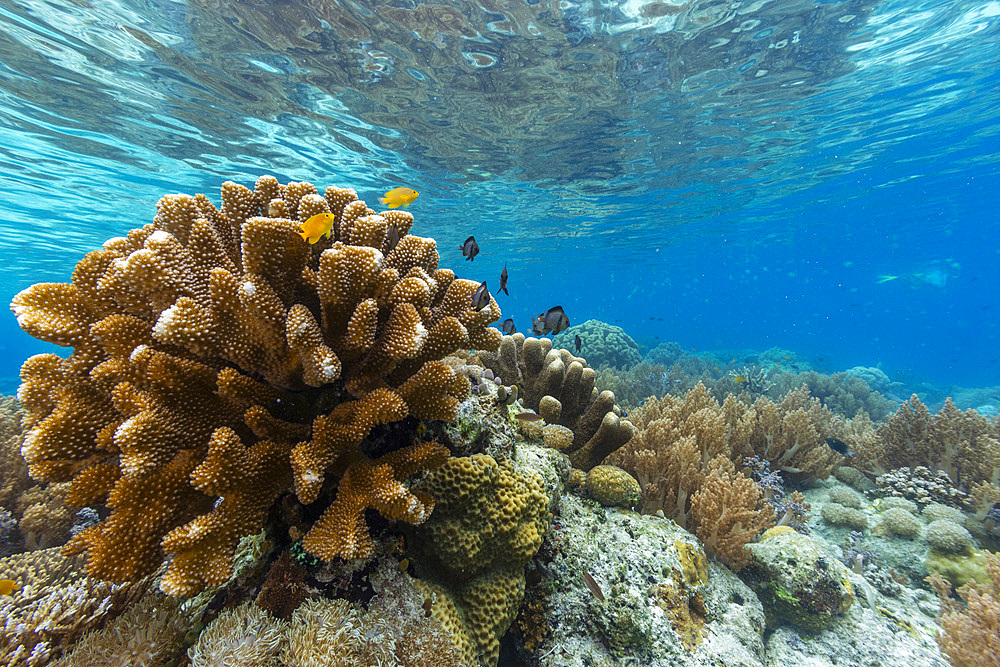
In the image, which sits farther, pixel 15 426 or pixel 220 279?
pixel 15 426

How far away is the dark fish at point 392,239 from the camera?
7.56 feet

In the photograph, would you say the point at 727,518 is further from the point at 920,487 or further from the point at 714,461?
the point at 920,487

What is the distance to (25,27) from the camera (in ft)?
29.5

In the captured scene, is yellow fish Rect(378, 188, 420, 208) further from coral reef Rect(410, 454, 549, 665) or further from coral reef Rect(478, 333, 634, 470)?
coral reef Rect(410, 454, 549, 665)

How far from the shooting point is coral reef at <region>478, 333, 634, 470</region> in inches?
161

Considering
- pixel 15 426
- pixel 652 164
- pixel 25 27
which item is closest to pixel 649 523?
pixel 15 426

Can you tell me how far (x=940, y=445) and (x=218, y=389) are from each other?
9.35 metres

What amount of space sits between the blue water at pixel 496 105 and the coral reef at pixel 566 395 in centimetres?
899

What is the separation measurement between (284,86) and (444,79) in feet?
15.2

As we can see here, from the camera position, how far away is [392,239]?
93.0 inches

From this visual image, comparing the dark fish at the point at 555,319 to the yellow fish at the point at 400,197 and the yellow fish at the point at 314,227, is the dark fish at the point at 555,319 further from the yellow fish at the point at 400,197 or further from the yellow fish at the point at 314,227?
the yellow fish at the point at 314,227

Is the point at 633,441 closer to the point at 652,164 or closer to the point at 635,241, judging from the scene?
the point at 652,164

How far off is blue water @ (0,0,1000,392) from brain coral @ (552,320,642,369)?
26.1 ft

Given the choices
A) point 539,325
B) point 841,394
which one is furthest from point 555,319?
point 841,394
